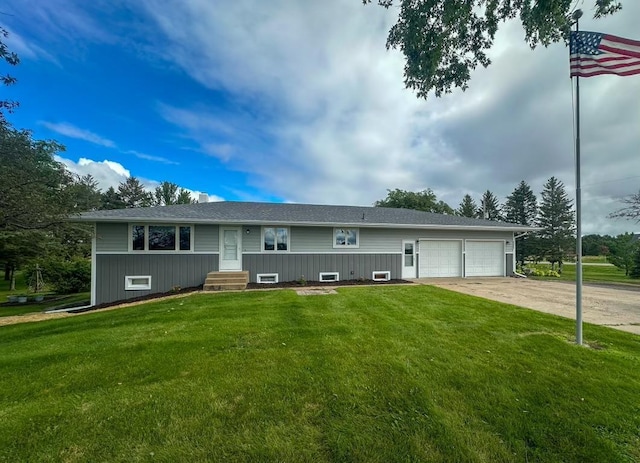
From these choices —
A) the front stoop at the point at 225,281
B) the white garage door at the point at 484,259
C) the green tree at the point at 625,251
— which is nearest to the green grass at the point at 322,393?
the front stoop at the point at 225,281

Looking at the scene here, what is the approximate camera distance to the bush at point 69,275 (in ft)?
→ 56.0

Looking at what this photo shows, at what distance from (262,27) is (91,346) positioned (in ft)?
27.3

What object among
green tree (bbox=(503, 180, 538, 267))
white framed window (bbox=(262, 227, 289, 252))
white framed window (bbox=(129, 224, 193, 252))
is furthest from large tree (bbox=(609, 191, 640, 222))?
white framed window (bbox=(129, 224, 193, 252))

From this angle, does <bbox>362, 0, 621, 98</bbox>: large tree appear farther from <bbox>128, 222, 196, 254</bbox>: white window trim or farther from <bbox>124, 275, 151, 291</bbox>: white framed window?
<bbox>124, 275, 151, 291</bbox>: white framed window

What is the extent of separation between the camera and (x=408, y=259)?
13859 mm

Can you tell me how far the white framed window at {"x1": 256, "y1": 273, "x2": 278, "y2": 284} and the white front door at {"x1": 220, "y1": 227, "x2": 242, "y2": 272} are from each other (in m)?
0.89

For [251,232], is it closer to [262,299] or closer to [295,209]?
[295,209]

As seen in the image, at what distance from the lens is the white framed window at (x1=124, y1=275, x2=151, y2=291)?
10.6m

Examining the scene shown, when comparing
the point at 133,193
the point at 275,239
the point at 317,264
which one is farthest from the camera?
the point at 133,193

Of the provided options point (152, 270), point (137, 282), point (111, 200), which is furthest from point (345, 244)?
point (111, 200)

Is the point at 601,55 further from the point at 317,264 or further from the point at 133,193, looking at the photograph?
the point at 133,193

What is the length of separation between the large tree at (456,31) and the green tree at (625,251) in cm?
2525

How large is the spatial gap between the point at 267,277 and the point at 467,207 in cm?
4082

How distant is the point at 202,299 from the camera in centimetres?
830
